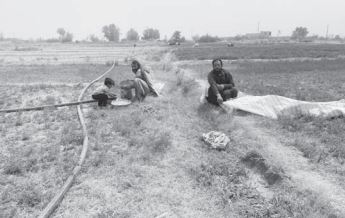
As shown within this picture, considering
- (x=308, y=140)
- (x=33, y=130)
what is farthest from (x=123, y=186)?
(x=308, y=140)

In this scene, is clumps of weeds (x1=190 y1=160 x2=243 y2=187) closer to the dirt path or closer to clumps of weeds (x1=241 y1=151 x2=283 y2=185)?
clumps of weeds (x1=241 y1=151 x2=283 y2=185)

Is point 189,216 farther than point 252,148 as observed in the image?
No

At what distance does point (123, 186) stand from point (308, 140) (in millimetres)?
3277

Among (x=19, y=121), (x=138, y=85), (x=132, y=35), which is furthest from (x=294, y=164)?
(x=132, y=35)

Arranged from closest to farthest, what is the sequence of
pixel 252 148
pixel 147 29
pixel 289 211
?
1. pixel 289 211
2. pixel 252 148
3. pixel 147 29

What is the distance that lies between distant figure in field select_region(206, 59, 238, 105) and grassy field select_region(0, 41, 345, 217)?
0.96 ft

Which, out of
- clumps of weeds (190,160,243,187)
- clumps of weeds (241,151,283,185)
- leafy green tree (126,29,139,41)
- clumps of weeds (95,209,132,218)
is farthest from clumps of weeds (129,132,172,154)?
leafy green tree (126,29,139,41)

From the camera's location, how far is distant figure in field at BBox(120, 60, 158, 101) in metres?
7.43

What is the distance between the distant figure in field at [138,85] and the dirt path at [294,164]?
275cm

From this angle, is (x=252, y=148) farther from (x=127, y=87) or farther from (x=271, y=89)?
(x=271, y=89)

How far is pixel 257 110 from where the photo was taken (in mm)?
6359

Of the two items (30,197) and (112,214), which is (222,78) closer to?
(112,214)

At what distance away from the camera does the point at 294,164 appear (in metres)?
4.21

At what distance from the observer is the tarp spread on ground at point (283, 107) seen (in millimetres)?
6129
